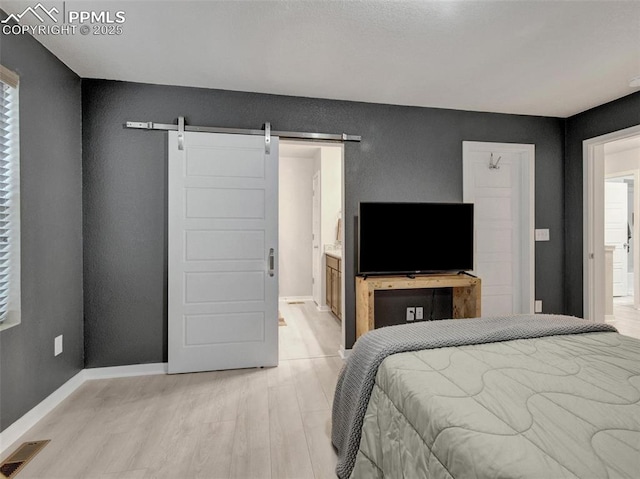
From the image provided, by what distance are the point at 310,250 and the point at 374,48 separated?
4141mm

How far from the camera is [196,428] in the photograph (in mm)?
2135

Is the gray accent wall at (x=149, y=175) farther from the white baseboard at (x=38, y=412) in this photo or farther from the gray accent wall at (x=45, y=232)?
the white baseboard at (x=38, y=412)

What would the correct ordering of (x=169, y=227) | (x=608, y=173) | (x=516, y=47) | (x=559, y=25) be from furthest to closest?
1. (x=608, y=173)
2. (x=169, y=227)
3. (x=516, y=47)
4. (x=559, y=25)

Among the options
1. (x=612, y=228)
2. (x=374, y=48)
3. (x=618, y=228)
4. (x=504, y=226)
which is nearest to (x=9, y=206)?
(x=374, y=48)

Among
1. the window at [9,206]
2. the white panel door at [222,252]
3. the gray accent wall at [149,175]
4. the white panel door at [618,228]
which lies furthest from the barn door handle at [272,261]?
the white panel door at [618,228]

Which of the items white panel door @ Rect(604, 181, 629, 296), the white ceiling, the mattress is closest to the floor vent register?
the mattress

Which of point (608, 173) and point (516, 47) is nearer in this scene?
point (516, 47)

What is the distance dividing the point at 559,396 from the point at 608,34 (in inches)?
91.1

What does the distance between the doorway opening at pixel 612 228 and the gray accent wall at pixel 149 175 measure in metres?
1.81

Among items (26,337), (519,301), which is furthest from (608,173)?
(26,337)

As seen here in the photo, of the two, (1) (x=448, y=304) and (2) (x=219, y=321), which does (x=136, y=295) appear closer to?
(2) (x=219, y=321)

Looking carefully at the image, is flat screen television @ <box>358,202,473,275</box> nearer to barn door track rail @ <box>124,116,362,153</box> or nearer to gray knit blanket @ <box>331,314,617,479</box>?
barn door track rail @ <box>124,116,362,153</box>

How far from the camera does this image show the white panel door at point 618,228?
245 inches

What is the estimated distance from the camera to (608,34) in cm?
219
